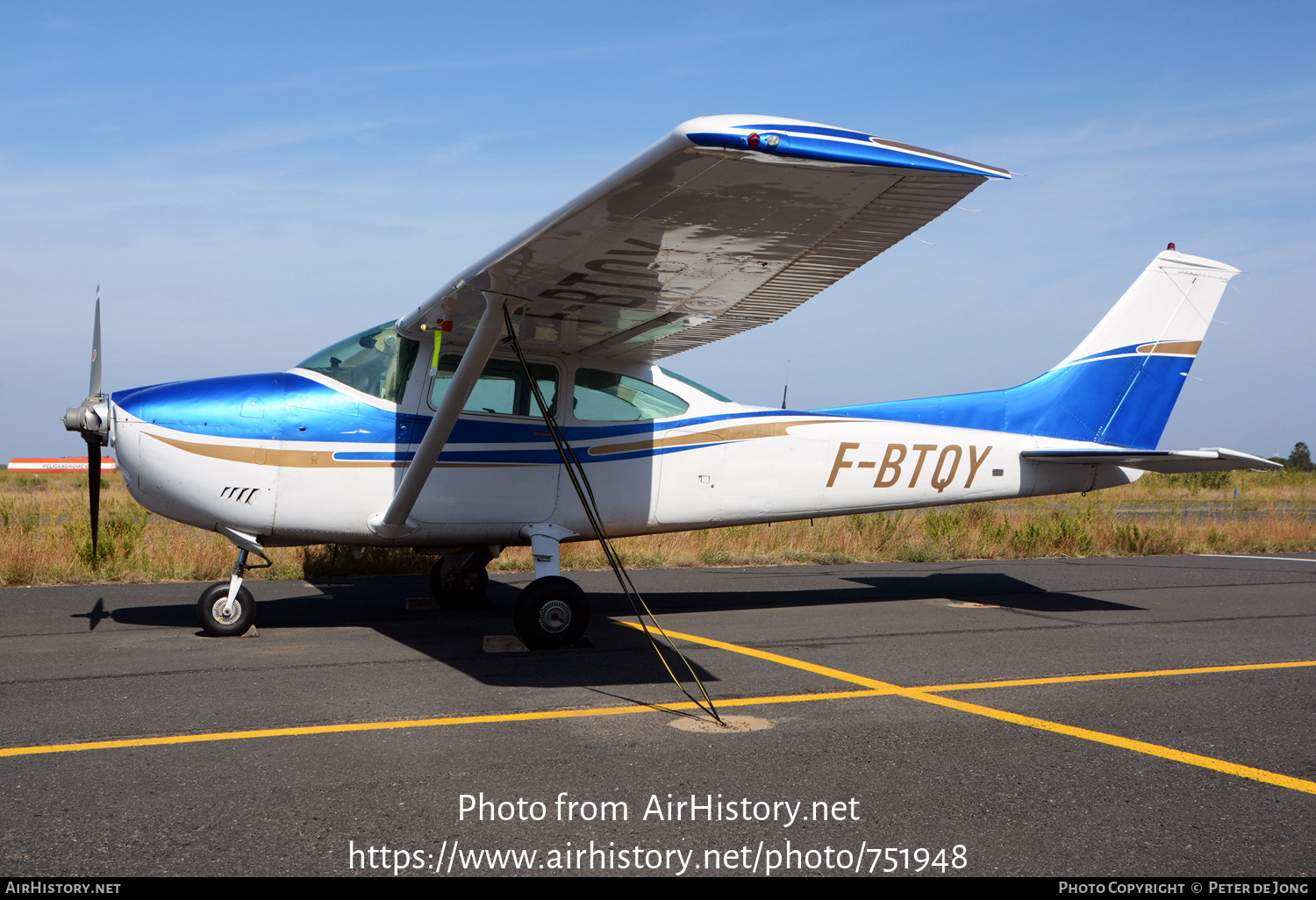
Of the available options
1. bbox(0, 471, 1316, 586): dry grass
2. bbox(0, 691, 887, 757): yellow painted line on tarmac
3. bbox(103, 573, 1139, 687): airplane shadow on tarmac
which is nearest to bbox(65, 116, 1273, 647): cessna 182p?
bbox(103, 573, 1139, 687): airplane shadow on tarmac

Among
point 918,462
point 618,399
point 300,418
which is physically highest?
point 618,399

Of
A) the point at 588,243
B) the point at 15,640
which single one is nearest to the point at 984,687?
the point at 588,243

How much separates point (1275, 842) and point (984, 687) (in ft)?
A: 7.71

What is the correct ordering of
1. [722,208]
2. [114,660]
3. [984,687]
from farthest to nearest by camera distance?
[114,660], [984,687], [722,208]

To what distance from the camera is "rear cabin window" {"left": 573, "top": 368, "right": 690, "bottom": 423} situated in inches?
294

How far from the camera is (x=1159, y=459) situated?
828 cm

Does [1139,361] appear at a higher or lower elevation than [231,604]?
higher

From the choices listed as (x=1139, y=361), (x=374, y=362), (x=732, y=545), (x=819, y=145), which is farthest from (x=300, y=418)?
(x=732, y=545)

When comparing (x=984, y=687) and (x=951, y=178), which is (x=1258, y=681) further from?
(x=951, y=178)

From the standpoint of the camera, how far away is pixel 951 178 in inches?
159

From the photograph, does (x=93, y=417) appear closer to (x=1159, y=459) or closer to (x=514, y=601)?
(x=514, y=601)

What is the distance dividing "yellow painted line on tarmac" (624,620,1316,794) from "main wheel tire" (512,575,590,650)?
921 mm

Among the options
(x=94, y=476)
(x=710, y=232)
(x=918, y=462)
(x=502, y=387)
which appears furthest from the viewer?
(x=918, y=462)

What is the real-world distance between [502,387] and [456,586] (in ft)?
7.41
